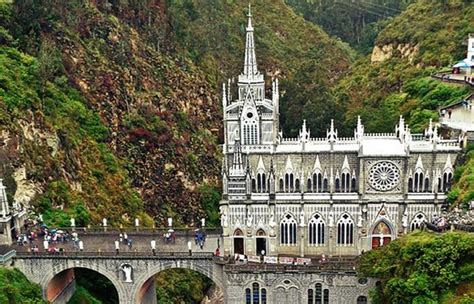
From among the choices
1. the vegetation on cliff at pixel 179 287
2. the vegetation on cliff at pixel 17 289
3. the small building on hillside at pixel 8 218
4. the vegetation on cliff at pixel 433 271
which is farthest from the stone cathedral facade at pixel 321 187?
the small building on hillside at pixel 8 218

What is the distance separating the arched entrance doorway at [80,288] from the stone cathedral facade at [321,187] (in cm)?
1243

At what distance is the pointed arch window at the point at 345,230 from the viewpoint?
44.3m

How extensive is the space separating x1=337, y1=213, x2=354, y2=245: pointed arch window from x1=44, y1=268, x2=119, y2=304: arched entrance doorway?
19.5 m

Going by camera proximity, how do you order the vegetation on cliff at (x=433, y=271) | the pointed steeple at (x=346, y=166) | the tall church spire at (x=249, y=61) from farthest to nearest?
the tall church spire at (x=249, y=61) < the pointed steeple at (x=346, y=166) < the vegetation on cliff at (x=433, y=271)

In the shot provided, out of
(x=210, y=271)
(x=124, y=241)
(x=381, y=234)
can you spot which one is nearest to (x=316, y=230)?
(x=381, y=234)

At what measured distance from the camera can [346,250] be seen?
44719mm

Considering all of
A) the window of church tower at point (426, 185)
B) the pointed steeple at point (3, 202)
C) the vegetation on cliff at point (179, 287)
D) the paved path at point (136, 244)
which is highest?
the window of church tower at point (426, 185)

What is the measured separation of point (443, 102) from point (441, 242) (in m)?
26.7

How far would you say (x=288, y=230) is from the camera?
147ft

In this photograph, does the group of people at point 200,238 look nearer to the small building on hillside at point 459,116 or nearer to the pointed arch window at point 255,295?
the pointed arch window at point 255,295

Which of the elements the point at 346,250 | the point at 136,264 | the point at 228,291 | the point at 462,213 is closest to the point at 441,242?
the point at 462,213

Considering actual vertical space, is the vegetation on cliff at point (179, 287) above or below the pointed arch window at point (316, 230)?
below

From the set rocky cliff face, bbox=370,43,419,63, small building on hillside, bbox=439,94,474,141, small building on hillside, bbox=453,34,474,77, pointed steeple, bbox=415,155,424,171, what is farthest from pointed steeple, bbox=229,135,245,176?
rocky cliff face, bbox=370,43,419,63

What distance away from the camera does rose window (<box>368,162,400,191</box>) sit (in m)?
43.5
